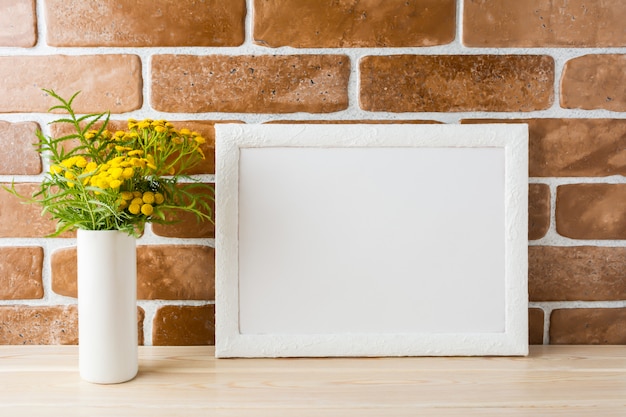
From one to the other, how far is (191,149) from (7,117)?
0.28 m

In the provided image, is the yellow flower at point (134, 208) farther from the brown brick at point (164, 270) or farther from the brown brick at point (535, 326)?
the brown brick at point (535, 326)

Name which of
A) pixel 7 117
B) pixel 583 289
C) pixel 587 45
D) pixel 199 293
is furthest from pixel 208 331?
pixel 587 45

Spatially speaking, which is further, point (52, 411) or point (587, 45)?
point (587, 45)

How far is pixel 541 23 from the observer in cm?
75

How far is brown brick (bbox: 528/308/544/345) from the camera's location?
79cm

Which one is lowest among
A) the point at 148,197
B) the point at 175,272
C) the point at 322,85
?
the point at 175,272

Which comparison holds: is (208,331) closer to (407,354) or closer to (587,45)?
(407,354)

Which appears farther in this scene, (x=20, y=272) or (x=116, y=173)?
(x=20, y=272)

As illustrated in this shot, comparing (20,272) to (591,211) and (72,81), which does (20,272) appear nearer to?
(72,81)

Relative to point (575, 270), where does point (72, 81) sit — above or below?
above

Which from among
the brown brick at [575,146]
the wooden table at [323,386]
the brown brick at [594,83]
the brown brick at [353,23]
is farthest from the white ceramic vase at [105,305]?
the brown brick at [594,83]

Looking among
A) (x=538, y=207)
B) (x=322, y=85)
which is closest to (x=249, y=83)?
(x=322, y=85)

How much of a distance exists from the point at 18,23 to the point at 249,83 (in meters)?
0.34

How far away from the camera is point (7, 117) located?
30.1 inches
